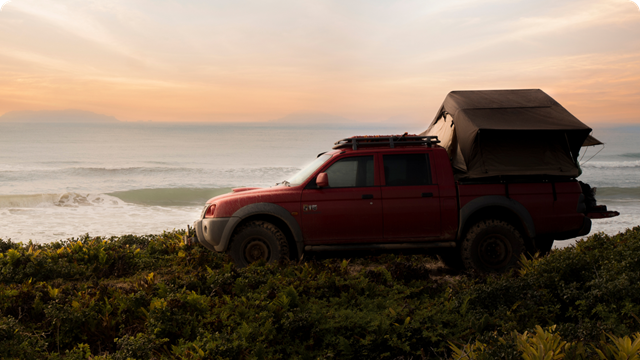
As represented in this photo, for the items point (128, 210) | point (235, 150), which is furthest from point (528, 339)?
point (235, 150)

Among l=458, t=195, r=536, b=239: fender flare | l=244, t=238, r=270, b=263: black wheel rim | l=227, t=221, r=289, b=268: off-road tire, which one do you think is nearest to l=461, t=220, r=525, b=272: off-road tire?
l=458, t=195, r=536, b=239: fender flare

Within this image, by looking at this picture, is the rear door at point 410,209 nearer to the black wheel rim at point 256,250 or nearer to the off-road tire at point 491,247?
the off-road tire at point 491,247

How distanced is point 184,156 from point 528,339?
49017 millimetres

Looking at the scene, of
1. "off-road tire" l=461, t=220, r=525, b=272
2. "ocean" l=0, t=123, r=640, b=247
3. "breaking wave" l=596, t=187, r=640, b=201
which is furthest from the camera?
"breaking wave" l=596, t=187, r=640, b=201

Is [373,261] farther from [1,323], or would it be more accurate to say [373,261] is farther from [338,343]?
[1,323]

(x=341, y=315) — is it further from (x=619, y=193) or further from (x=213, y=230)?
(x=619, y=193)

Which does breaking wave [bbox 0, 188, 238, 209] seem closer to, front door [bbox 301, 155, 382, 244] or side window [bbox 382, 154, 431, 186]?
front door [bbox 301, 155, 382, 244]

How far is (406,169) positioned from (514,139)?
182 centimetres

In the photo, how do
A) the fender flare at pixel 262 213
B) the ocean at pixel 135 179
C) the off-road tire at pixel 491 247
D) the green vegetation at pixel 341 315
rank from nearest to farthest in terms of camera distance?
the green vegetation at pixel 341 315, the fender flare at pixel 262 213, the off-road tire at pixel 491 247, the ocean at pixel 135 179

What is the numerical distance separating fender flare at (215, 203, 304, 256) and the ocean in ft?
24.8

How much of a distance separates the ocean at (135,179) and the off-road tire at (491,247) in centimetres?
508

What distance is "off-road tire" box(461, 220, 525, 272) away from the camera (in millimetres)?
6824

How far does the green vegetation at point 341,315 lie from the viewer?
12.9 ft

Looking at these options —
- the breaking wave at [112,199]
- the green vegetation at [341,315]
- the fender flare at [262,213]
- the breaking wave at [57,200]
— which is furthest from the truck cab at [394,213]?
the breaking wave at [57,200]
